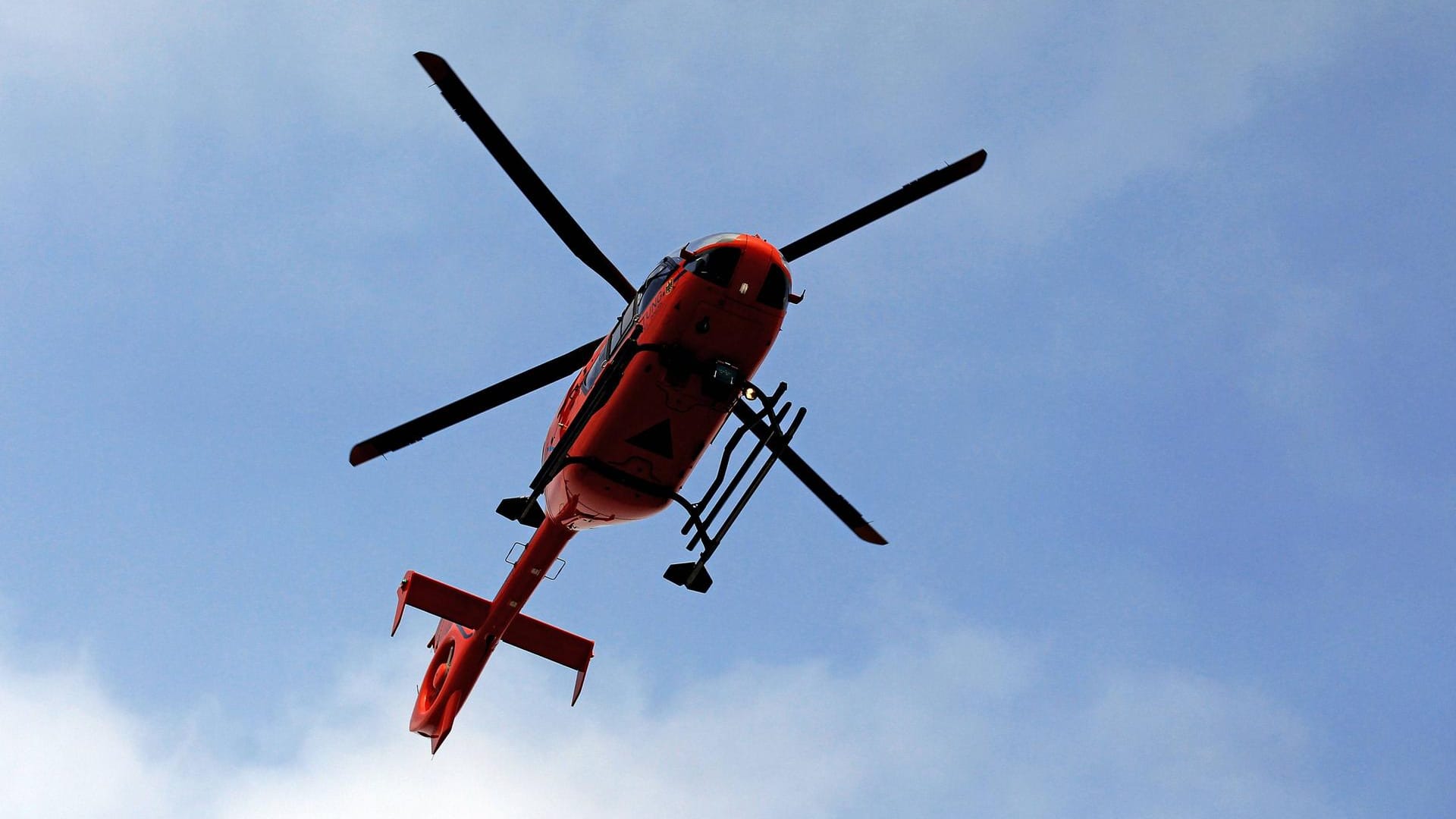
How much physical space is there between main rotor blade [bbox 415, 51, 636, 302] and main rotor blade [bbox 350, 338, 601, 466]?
1.01m

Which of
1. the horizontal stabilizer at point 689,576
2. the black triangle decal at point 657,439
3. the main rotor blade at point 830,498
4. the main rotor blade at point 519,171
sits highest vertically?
the main rotor blade at point 519,171

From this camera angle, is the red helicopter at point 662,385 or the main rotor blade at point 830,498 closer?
the red helicopter at point 662,385

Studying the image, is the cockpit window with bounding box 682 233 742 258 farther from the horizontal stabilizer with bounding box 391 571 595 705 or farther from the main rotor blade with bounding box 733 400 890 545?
the horizontal stabilizer with bounding box 391 571 595 705

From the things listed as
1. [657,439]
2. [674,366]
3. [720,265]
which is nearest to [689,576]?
[657,439]

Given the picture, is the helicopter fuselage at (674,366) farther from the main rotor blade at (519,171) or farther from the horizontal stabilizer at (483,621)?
the horizontal stabilizer at (483,621)

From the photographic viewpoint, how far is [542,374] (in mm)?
15172

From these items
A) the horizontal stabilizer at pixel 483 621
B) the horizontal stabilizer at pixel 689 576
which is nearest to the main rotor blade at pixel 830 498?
the horizontal stabilizer at pixel 689 576

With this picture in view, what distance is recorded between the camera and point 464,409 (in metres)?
14.3

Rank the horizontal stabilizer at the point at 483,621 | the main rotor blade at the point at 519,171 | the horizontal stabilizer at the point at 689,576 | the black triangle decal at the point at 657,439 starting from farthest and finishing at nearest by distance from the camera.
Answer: the horizontal stabilizer at the point at 483,621 < the horizontal stabilizer at the point at 689,576 < the black triangle decal at the point at 657,439 < the main rotor blade at the point at 519,171

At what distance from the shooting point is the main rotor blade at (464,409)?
1388 centimetres

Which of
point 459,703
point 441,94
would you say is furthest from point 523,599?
point 441,94

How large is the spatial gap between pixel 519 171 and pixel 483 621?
838 cm

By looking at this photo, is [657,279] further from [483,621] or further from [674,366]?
[483,621]

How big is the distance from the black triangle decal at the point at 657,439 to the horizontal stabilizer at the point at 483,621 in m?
6.11
